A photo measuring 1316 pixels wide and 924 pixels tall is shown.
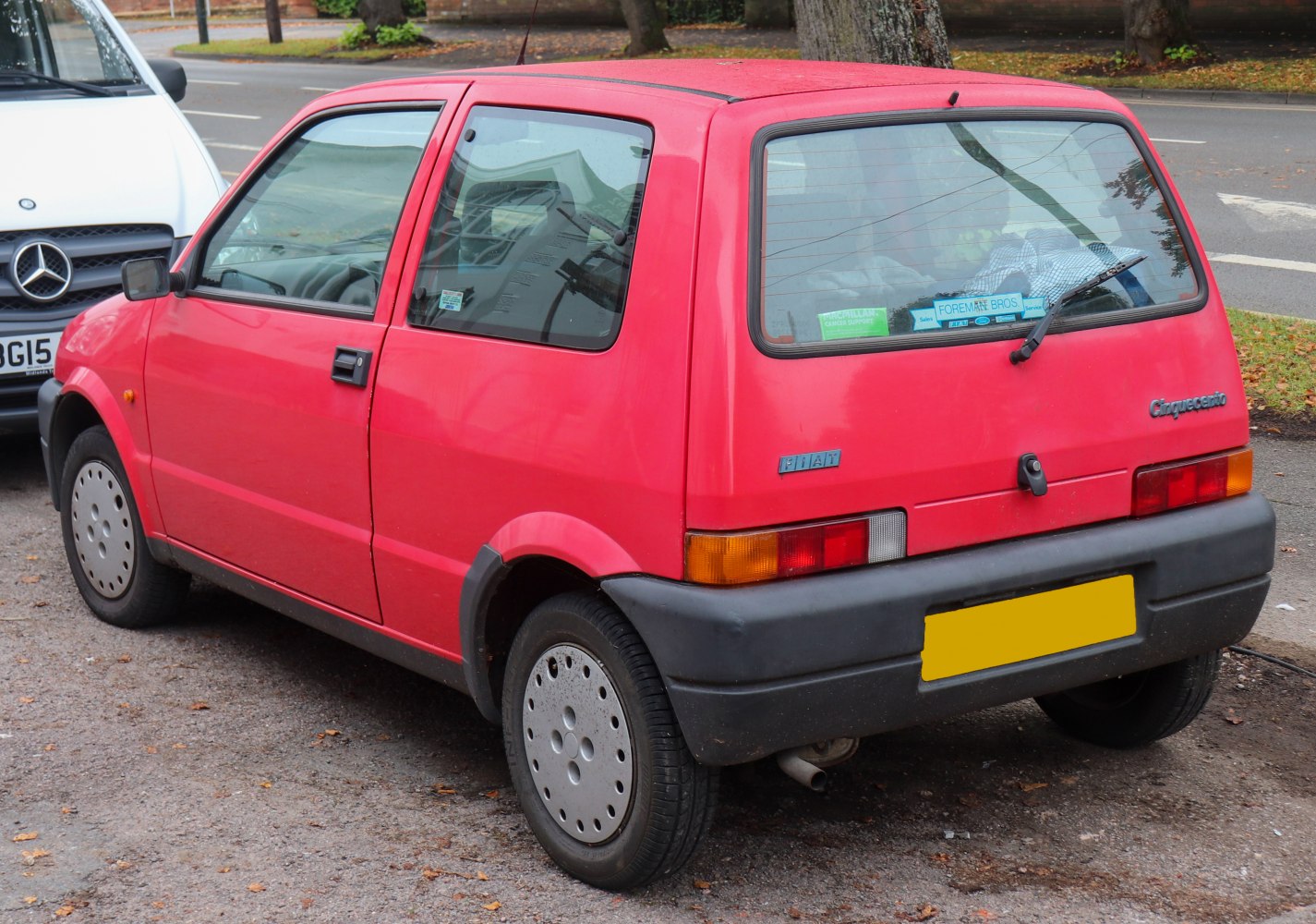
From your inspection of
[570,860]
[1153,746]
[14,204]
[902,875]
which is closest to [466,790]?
[570,860]

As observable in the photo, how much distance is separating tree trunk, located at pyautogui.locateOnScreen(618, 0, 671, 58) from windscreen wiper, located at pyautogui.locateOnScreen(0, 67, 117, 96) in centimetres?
2161

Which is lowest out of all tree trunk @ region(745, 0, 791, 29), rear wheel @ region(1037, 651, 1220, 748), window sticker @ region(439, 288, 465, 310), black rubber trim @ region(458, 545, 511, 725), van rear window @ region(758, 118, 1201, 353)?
rear wheel @ region(1037, 651, 1220, 748)

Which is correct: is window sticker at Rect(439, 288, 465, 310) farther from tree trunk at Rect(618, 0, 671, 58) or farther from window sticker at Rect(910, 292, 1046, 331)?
tree trunk at Rect(618, 0, 671, 58)

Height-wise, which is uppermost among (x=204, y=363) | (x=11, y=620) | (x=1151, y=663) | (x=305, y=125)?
(x=305, y=125)

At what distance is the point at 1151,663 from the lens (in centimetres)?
359

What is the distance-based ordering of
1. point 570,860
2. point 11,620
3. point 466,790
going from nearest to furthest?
point 570,860 < point 466,790 < point 11,620

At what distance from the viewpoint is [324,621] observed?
423 cm

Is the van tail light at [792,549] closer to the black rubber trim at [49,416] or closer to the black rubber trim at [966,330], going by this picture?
Answer: the black rubber trim at [966,330]

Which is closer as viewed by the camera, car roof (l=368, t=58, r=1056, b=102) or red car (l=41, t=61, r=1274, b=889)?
red car (l=41, t=61, r=1274, b=889)

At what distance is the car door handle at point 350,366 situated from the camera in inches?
152

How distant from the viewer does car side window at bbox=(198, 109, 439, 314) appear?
399cm

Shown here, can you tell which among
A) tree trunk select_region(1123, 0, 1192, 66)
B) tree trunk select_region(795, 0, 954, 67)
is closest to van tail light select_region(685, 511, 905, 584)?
tree trunk select_region(795, 0, 954, 67)

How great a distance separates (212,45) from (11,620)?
36586 mm

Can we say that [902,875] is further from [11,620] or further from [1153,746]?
[11,620]
